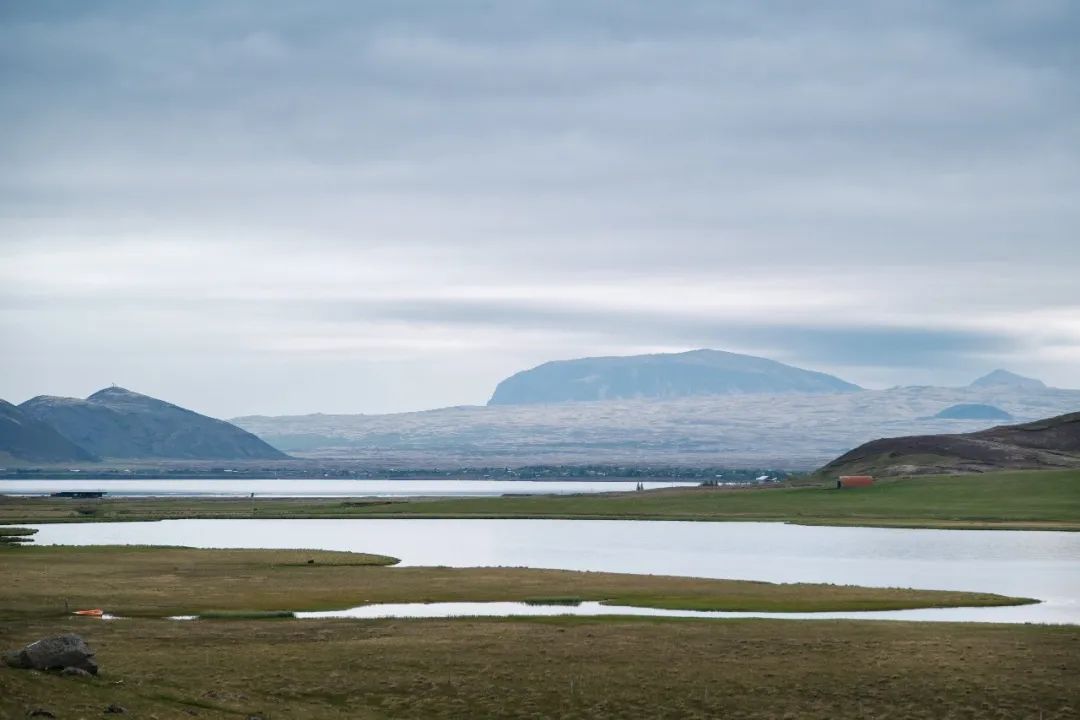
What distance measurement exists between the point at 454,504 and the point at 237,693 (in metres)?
157

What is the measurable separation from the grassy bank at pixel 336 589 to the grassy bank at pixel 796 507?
70068 mm

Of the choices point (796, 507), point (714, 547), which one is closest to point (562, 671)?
point (714, 547)

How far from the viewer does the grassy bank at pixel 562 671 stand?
3925 cm

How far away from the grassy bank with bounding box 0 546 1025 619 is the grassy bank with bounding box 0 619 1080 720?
886cm

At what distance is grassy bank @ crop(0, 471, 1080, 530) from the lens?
153125 millimetres

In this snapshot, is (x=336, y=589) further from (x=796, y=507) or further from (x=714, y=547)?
(x=796, y=507)

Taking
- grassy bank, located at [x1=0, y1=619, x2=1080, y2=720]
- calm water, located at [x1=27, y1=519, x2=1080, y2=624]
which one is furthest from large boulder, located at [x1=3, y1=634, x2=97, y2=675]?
calm water, located at [x1=27, y1=519, x2=1080, y2=624]

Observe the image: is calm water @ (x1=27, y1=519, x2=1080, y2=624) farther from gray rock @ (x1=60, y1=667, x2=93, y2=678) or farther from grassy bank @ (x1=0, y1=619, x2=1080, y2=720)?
gray rock @ (x1=60, y1=667, x2=93, y2=678)

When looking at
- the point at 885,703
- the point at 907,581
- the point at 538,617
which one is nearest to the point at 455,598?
the point at 538,617

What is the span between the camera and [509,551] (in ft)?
359

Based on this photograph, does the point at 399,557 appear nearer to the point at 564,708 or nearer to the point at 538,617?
the point at 538,617

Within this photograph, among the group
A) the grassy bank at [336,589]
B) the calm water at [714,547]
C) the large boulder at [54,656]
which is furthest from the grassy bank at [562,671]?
the calm water at [714,547]

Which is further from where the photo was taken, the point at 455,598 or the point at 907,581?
the point at 907,581

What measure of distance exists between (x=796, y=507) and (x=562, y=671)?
136 meters
